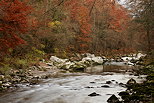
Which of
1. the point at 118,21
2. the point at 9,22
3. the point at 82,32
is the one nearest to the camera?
the point at 9,22

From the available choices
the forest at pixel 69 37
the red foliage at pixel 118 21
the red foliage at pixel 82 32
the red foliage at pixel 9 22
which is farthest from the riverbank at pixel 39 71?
the red foliage at pixel 118 21

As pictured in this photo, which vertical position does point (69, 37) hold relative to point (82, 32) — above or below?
below

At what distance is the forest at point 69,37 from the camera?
8292 mm

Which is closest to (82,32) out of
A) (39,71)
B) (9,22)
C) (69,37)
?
(69,37)

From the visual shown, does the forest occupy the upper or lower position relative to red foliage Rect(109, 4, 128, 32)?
lower

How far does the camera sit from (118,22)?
110 ft

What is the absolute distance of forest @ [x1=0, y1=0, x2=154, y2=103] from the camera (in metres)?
8.29

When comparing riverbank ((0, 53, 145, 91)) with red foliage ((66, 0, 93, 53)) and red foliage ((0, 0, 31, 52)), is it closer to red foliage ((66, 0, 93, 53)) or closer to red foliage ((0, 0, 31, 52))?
red foliage ((0, 0, 31, 52))

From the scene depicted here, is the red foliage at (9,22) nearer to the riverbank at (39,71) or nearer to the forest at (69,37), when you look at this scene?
the forest at (69,37)


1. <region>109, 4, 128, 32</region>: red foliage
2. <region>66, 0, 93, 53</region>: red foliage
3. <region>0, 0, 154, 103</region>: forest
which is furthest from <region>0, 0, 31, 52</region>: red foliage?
<region>109, 4, 128, 32</region>: red foliage

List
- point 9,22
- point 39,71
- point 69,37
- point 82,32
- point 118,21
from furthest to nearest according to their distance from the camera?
point 118,21 < point 82,32 < point 69,37 < point 39,71 < point 9,22

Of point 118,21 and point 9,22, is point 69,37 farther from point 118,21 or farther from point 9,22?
point 9,22

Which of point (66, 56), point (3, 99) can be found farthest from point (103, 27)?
point (3, 99)

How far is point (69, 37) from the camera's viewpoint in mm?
25719
